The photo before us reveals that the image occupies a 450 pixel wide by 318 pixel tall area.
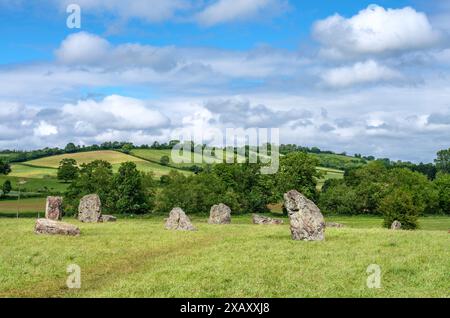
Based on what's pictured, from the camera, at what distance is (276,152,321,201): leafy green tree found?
340 ft

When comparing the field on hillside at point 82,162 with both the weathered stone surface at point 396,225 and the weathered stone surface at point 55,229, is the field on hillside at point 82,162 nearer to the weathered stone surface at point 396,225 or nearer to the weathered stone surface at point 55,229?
the weathered stone surface at point 396,225

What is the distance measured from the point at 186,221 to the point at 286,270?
2280 centimetres

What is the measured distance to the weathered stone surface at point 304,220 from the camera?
111 feet

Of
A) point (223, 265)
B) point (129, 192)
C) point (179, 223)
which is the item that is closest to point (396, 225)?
point (179, 223)

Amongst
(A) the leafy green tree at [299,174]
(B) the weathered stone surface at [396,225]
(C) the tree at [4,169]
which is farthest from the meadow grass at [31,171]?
(B) the weathered stone surface at [396,225]

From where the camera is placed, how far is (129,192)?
320 ft

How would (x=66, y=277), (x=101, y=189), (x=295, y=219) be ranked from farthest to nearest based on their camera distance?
(x=101, y=189) → (x=295, y=219) → (x=66, y=277)

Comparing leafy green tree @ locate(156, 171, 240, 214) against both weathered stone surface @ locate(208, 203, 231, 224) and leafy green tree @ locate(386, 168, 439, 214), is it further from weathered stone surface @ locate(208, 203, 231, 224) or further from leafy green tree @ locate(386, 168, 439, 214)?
weathered stone surface @ locate(208, 203, 231, 224)

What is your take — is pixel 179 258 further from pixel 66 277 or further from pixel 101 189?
pixel 101 189

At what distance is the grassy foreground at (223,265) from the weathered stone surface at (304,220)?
120cm

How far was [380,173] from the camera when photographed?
11638 centimetres
